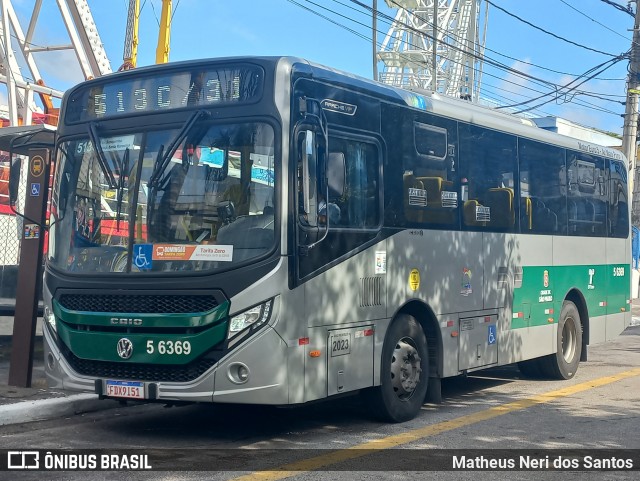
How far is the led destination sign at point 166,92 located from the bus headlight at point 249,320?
1.78m

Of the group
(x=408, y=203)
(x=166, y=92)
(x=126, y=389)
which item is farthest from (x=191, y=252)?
(x=408, y=203)

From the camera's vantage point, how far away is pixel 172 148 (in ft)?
25.5

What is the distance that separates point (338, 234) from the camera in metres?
8.11

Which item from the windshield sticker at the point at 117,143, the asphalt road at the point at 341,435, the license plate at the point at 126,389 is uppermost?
the windshield sticker at the point at 117,143

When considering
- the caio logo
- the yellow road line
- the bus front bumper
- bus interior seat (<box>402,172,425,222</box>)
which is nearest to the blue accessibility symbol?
the yellow road line

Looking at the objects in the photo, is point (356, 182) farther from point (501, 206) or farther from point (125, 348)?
point (501, 206)

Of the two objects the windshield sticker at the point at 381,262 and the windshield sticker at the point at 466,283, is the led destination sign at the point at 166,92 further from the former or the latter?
the windshield sticker at the point at 466,283

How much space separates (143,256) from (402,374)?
9.59 ft

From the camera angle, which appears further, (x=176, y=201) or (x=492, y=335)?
(x=492, y=335)

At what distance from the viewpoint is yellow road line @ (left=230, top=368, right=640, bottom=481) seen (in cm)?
679

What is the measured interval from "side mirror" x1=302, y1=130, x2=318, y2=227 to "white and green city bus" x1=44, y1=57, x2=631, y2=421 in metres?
0.01

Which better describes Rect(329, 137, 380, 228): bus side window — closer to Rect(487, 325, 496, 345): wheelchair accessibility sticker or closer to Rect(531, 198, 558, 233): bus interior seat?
Rect(487, 325, 496, 345): wheelchair accessibility sticker

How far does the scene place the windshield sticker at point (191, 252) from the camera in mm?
7453

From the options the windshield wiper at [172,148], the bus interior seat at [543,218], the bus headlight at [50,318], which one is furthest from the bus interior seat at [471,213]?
the bus headlight at [50,318]
